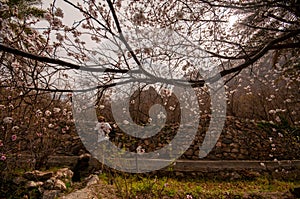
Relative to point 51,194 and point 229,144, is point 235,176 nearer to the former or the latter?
point 229,144

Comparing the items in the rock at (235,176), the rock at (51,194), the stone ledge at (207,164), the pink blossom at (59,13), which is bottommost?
the rock at (235,176)

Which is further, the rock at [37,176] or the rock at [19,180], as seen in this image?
the rock at [37,176]

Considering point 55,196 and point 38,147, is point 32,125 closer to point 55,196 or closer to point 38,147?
point 38,147

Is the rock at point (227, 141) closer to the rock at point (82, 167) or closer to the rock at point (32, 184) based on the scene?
the rock at point (82, 167)

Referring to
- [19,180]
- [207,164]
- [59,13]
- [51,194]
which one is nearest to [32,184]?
[19,180]

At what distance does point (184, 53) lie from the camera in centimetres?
307

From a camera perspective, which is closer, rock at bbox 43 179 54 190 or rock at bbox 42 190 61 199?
rock at bbox 42 190 61 199

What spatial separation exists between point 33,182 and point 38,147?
5.08 feet

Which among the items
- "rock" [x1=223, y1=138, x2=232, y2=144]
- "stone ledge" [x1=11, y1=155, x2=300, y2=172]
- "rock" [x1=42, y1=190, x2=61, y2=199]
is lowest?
"stone ledge" [x1=11, y1=155, x2=300, y2=172]

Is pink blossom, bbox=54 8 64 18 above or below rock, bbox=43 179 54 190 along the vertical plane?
above

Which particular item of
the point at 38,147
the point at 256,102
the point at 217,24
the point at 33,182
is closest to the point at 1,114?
the point at 38,147

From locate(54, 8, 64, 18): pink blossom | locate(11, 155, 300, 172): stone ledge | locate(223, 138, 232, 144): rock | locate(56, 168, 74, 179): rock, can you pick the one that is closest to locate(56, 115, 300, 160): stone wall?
locate(223, 138, 232, 144): rock

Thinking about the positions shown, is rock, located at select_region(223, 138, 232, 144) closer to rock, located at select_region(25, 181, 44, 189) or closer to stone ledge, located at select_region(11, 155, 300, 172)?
stone ledge, located at select_region(11, 155, 300, 172)

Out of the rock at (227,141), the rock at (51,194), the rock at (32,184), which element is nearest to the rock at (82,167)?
the rock at (32,184)
